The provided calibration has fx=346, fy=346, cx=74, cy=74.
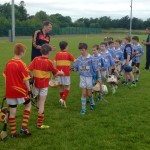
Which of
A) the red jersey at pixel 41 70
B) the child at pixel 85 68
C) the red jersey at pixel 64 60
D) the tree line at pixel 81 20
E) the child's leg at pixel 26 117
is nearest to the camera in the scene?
the child's leg at pixel 26 117

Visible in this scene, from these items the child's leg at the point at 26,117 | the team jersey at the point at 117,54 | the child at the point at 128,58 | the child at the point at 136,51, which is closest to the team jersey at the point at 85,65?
the child's leg at the point at 26,117

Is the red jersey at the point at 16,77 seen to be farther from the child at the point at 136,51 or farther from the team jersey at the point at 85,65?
the child at the point at 136,51

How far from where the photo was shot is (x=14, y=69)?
6.71 metres

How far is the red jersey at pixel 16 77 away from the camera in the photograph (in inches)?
265

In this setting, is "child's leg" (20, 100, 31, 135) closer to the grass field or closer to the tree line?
the grass field

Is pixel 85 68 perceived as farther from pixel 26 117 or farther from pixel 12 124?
pixel 12 124

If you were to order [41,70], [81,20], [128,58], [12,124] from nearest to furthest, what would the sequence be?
[12,124] → [41,70] → [128,58] → [81,20]

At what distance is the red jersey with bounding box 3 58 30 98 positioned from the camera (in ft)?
22.1

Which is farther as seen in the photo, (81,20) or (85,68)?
(81,20)

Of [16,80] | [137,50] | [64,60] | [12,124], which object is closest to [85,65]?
[64,60]

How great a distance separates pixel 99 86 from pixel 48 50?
255cm

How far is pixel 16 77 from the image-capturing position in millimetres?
6801

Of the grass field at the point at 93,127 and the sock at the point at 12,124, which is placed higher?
the sock at the point at 12,124

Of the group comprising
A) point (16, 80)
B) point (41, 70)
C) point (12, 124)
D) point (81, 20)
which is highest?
point (81, 20)
